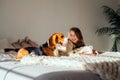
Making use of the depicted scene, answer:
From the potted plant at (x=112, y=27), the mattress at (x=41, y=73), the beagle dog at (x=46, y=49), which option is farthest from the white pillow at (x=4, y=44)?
the potted plant at (x=112, y=27)

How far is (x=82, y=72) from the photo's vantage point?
66.3 inches

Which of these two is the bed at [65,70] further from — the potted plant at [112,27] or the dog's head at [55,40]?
the potted plant at [112,27]

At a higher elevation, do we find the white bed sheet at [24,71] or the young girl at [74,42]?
the young girl at [74,42]

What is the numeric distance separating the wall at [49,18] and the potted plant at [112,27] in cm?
11

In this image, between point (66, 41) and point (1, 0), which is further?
point (1, 0)

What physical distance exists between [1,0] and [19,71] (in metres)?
2.73

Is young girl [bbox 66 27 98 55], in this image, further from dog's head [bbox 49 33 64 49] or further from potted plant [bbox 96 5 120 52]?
potted plant [bbox 96 5 120 52]

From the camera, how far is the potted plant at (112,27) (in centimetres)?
564

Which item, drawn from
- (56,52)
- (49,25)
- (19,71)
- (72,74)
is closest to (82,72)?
(72,74)

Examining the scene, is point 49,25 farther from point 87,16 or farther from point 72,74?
point 72,74

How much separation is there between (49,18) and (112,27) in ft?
5.40

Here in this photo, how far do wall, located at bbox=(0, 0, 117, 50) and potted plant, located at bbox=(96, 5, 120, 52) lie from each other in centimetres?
11

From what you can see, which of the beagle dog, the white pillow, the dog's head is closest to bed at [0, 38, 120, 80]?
the beagle dog

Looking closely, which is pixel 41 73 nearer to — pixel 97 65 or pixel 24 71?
pixel 24 71
